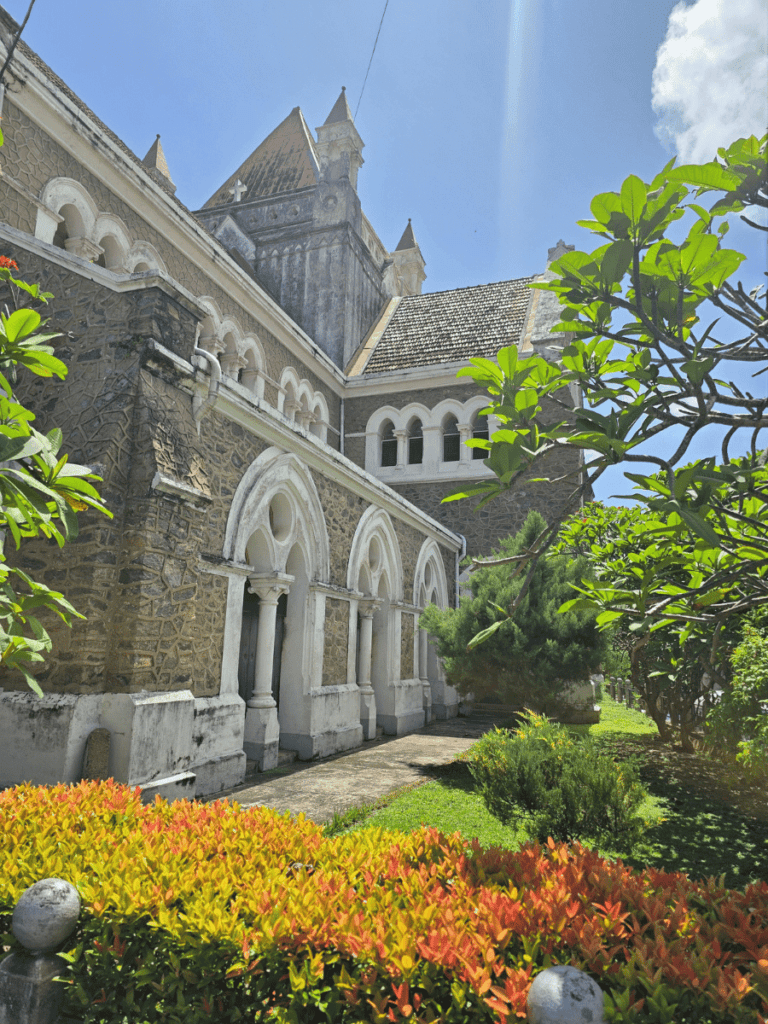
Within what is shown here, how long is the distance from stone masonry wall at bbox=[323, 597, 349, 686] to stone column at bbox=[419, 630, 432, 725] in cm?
367

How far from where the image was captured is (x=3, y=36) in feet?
24.1

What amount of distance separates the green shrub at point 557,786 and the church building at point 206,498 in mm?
2631

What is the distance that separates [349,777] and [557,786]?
253cm

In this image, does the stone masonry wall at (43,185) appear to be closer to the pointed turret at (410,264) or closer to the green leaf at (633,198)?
the green leaf at (633,198)

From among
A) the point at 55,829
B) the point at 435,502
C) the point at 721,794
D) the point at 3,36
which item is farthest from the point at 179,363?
the point at 435,502

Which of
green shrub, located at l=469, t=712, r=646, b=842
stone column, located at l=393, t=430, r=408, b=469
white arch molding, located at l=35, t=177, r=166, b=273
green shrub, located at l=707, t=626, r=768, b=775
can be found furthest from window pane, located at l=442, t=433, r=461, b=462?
green shrub, located at l=707, t=626, r=768, b=775

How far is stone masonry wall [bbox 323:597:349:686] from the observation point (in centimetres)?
896

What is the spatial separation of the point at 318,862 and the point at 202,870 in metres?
0.46

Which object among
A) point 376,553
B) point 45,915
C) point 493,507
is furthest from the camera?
point 493,507

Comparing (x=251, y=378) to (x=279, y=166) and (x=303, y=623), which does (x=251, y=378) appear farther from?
(x=279, y=166)

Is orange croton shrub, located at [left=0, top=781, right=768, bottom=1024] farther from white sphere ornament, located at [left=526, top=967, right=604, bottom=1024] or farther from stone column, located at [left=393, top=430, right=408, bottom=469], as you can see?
stone column, located at [left=393, top=430, right=408, bottom=469]

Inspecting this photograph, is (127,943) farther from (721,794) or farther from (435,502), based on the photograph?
(435,502)

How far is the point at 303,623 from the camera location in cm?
849

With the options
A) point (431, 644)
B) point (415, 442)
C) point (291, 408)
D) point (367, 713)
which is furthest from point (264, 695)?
point (415, 442)
